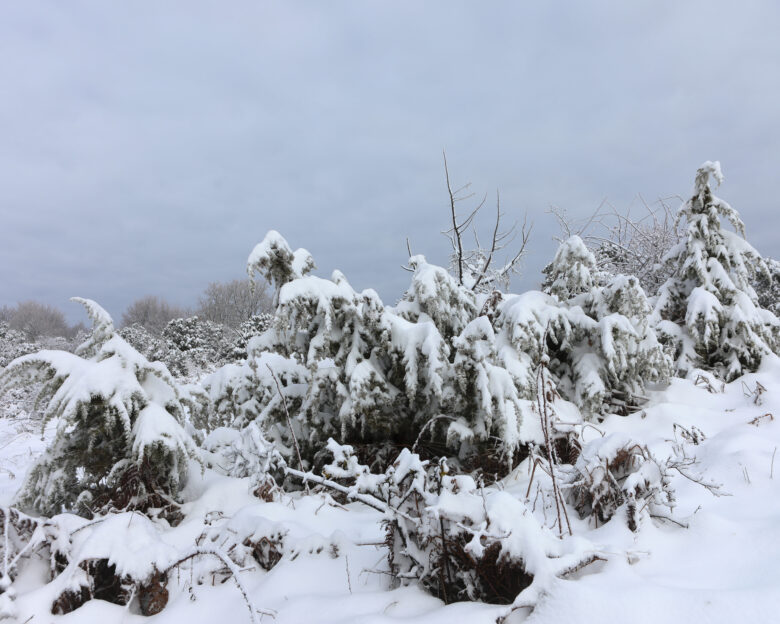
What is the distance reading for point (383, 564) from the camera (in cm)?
197

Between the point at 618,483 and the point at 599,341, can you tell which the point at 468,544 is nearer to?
the point at 618,483

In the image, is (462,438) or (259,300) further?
(259,300)

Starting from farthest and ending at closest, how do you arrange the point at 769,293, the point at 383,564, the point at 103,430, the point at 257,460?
the point at 769,293 < the point at 257,460 < the point at 103,430 < the point at 383,564

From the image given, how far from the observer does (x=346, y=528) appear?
8.07 feet

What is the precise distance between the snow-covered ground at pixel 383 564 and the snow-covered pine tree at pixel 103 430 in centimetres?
37

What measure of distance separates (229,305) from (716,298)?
33.1 m

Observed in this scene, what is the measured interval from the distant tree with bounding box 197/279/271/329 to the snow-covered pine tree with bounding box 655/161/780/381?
99.5 ft

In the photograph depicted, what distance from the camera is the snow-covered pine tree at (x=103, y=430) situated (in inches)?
98.2

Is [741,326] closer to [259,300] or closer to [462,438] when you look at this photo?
[462,438]

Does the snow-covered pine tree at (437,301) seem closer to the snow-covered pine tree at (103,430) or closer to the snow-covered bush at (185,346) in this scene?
the snow-covered pine tree at (103,430)

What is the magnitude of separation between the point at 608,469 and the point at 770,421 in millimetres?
2499

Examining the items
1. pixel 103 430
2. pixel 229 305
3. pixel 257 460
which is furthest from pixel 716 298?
pixel 229 305

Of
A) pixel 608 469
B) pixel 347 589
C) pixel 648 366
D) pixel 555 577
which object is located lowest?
pixel 347 589

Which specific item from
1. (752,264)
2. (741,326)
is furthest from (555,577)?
(752,264)
